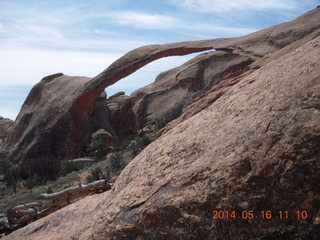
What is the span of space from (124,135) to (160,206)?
77.2ft

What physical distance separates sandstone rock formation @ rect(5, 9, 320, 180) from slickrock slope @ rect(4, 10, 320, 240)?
12409mm

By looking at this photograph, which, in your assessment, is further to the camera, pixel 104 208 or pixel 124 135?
pixel 124 135

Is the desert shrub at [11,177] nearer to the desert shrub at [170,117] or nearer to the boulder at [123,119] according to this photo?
the desert shrub at [170,117]

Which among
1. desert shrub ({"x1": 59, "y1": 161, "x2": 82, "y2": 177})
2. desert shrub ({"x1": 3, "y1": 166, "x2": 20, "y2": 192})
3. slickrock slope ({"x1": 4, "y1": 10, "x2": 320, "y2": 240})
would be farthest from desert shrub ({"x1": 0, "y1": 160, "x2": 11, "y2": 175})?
slickrock slope ({"x1": 4, "y1": 10, "x2": 320, "y2": 240})

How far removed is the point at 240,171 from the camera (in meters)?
2.98

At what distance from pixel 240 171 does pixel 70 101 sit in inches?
708

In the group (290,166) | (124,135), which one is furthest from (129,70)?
(290,166)

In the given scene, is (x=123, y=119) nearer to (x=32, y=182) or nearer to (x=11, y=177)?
(x=11, y=177)

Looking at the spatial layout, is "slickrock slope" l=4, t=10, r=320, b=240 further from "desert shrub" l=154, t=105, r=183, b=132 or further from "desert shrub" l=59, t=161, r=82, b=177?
"desert shrub" l=154, t=105, r=183, b=132

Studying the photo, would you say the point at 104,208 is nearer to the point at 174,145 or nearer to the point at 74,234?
the point at 74,234

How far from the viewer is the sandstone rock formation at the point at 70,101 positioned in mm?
16516

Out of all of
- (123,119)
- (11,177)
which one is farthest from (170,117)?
(11,177)

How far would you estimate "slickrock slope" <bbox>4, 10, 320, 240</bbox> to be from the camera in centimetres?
271

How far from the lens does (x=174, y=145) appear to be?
3.90 metres
